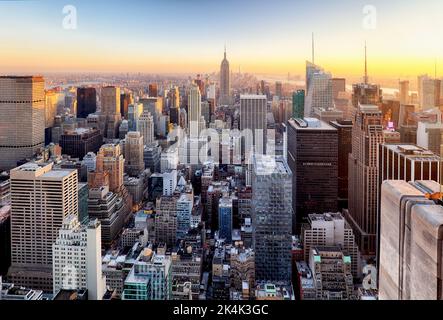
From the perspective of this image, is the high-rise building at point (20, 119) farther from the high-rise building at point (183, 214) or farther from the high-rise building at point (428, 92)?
the high-rise building at point (428, 92)

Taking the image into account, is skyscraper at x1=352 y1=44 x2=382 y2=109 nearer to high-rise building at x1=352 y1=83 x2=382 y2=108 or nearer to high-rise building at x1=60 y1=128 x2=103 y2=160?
high-rise building at x1=352 y1=83 x2=382 y2=108

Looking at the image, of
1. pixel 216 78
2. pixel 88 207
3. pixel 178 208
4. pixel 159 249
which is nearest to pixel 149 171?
pixel 178 208

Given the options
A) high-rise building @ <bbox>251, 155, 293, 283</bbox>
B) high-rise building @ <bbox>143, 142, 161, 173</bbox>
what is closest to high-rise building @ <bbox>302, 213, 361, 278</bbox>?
high-rise building @ <bbox>251, 155, 293, 283</bbox>

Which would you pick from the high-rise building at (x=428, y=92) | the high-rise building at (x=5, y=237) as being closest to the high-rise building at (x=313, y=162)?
the high-rise building at (x=428, y=92)

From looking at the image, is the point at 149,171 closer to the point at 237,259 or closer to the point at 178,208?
the point at 178,208

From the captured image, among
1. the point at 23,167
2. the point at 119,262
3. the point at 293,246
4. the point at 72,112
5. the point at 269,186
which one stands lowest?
the point at 293,246

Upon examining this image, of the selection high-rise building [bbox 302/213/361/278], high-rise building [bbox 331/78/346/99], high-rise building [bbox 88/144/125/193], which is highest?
high-rise building [bbox 331/78/346/99]
